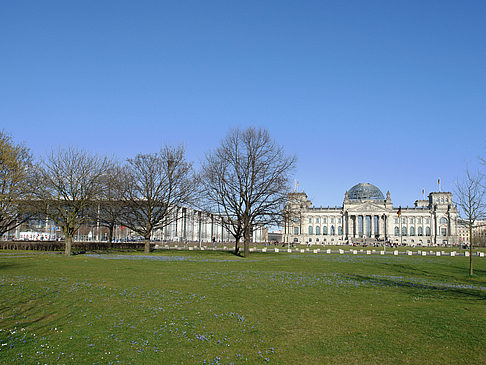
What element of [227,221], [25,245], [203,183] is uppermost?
[203,183]

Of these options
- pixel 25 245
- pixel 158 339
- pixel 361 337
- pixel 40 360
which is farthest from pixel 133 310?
pixel 25 245

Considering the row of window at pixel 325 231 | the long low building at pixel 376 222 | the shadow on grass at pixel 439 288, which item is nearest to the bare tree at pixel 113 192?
the shadow on grass at pixel 439 288

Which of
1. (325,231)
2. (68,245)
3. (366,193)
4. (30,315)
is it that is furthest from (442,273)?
(366,193)

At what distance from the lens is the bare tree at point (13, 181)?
123ft

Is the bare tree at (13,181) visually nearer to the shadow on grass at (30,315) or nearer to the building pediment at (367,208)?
the shadow on grass at (30,315)

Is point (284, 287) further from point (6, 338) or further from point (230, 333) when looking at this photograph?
point (6, 338)

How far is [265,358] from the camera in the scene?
28.1 ft

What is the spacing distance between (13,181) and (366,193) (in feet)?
566

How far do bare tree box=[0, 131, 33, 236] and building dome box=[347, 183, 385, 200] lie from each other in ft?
552

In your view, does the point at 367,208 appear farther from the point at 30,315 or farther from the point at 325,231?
the point at 30,315

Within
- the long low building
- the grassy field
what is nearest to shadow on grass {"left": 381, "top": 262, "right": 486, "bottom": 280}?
the grassy field

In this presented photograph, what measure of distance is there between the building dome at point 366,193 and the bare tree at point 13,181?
16835 centimetres

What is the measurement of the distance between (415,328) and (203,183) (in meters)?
40.1

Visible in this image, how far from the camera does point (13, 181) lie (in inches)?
1522
